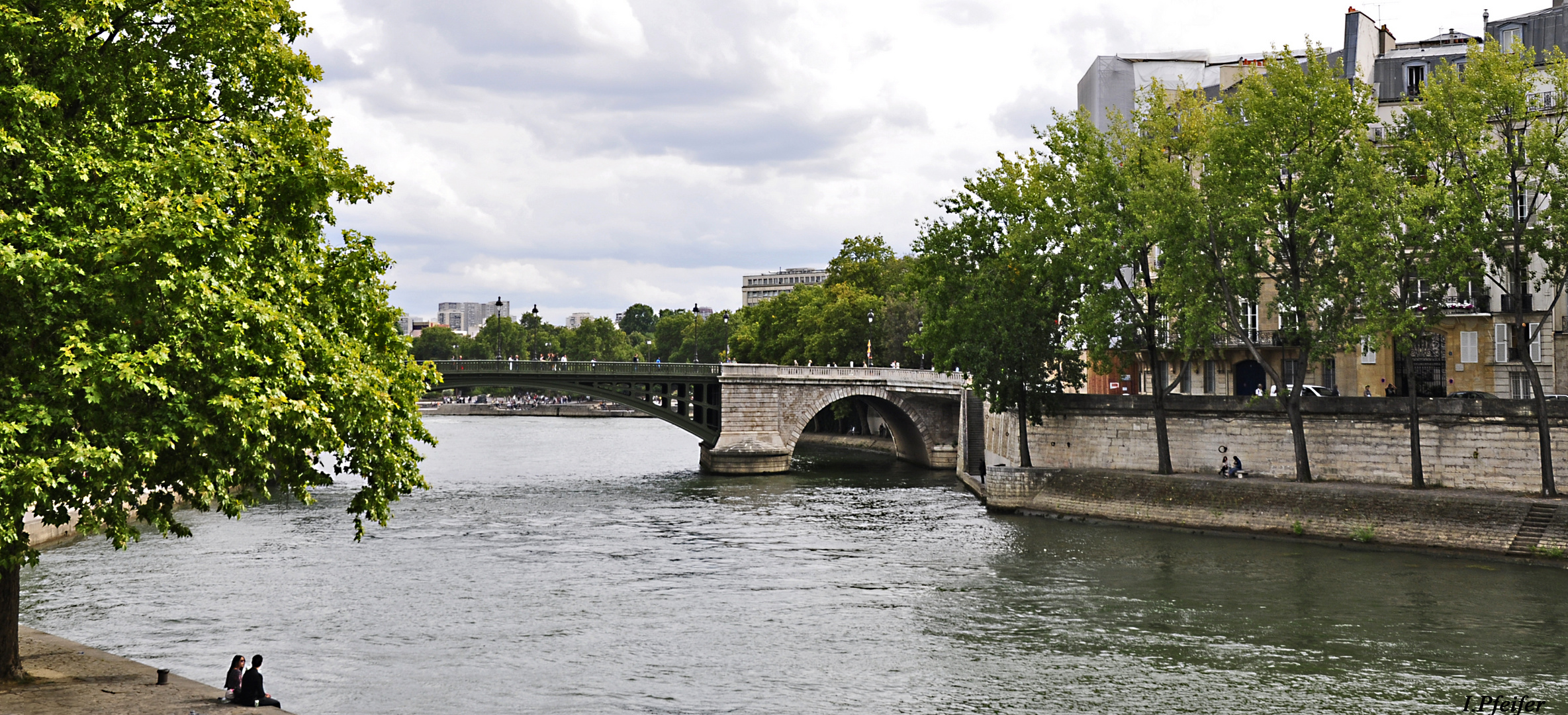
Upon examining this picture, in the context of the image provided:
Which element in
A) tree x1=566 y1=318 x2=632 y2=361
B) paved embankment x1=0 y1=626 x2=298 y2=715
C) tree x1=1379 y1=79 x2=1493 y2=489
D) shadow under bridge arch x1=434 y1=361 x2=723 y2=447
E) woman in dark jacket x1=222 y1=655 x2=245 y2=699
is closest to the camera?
paved embankment x1=0 y1=626 x2=298 y2=715

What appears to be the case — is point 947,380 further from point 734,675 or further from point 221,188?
point 221,188

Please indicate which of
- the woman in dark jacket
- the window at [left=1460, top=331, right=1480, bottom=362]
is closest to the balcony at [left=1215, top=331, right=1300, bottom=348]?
the window at [left=1460, top=331, right=1480, bottom=362]

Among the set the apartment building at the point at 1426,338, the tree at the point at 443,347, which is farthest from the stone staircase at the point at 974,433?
the tree at the point at 443,347

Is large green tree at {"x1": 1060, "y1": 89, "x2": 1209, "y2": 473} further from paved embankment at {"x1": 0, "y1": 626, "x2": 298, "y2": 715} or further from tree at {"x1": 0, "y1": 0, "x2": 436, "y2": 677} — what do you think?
paved embankment at {"x1": 0, "y1": 626, "x2": 298, "y2": 715}

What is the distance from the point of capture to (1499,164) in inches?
1258

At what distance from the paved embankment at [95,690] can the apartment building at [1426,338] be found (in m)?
30.5

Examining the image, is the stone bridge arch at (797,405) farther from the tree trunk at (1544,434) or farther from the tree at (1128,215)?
the tree trunk at (1544,434)

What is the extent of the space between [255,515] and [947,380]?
33.8m

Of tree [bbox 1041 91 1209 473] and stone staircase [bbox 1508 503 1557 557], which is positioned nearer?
stone staircase [bbox 1508 503 1557 557]

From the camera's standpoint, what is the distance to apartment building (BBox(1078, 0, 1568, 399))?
43.2m

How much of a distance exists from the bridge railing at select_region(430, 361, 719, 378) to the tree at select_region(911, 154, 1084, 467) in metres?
18.6

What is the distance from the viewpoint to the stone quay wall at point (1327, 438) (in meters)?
34.5

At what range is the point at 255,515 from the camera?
42531 millimetres

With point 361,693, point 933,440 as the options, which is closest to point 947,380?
point 933,440
